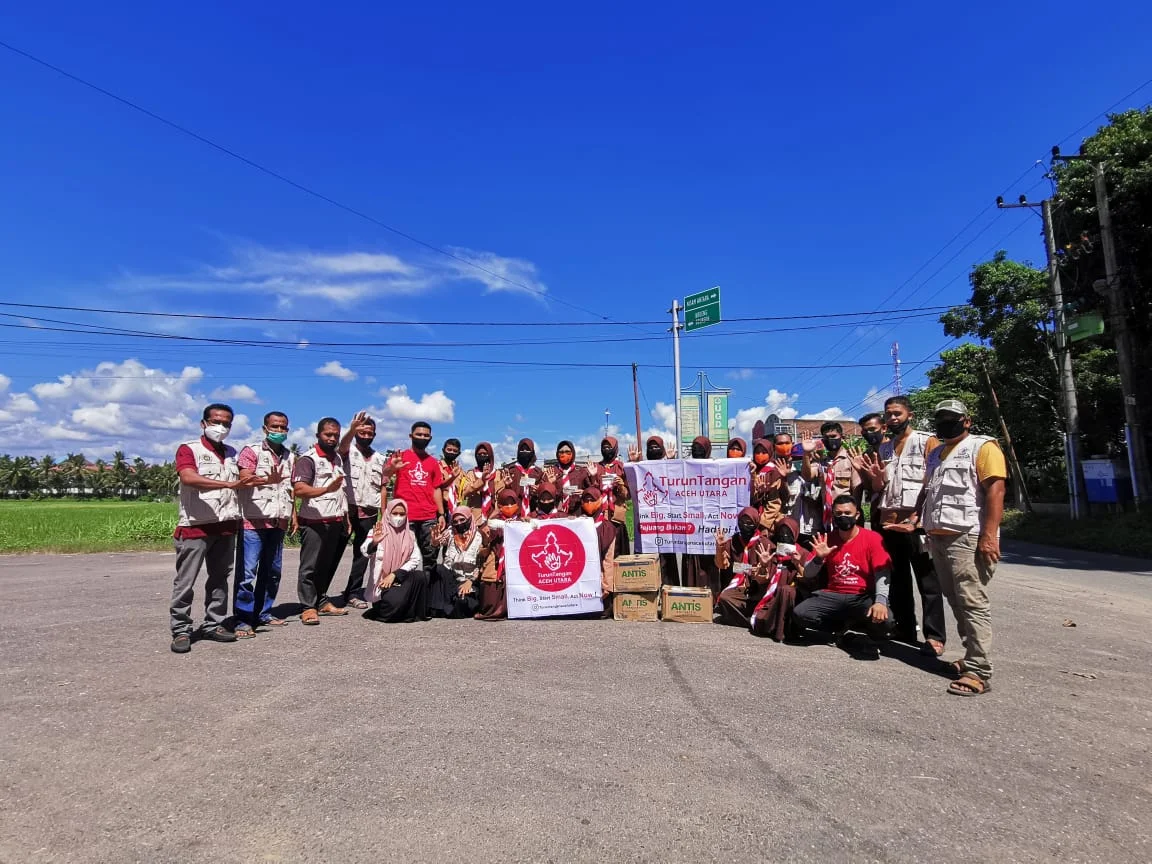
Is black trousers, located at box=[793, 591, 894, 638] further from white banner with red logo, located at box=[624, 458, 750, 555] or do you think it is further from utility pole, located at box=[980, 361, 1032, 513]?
utility pole, located at box=[980, 361, 1032, 513]

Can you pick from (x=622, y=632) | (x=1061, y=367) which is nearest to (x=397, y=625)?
(x=622, y=632)

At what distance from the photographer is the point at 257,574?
6.64 m

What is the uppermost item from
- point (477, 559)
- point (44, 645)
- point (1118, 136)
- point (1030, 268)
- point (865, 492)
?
point (1118, 136)

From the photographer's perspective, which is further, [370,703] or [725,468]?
[725,468]

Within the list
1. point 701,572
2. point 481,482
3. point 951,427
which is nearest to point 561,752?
point 951,427

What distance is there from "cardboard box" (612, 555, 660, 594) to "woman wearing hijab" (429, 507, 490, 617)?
1482 millimetres

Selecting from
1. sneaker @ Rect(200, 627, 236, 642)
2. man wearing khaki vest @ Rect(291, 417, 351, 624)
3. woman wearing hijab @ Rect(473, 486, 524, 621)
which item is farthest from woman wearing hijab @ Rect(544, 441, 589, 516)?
sneaker @ Rect(200, 627, 236, 642)

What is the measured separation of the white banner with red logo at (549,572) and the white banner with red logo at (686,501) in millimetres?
875

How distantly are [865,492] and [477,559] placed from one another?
164 inches

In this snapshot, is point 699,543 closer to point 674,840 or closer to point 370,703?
point 370,703

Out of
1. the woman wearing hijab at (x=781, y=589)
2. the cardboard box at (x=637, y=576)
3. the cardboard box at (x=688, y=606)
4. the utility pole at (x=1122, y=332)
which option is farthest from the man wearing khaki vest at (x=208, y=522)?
the utility pole at (x=1122, y=332)

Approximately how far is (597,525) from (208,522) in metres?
3.84

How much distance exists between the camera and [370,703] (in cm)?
439

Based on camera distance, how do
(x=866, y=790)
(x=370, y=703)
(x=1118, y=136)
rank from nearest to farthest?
(x=866, y=790), (x=370, y=703), (x=1118, y=136)
